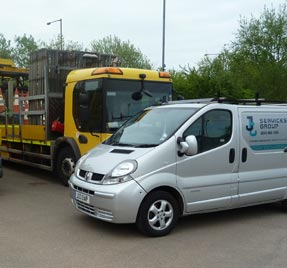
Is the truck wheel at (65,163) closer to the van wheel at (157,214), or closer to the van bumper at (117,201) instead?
the van bumper at (117,201)

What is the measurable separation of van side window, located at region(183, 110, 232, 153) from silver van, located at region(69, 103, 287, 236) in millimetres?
14

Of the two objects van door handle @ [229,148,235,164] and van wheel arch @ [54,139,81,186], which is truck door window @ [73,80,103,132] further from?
van door handle @ [229,148,235,164]

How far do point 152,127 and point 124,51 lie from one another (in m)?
40.2

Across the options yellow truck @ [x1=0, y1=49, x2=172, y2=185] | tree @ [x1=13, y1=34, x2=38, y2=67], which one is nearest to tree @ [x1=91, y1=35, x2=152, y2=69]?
tree @ [x1=13, y1=34, x2=38, y2=67]

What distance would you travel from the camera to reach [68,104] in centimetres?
971

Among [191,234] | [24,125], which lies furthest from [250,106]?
[24,125]

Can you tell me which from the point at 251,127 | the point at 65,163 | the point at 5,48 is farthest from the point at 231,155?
the point at 5,48

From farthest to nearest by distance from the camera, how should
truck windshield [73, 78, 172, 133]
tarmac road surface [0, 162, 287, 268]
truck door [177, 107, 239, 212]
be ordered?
truck windshield [73, 78, 172, 133], truck door [177, 107, 239, 212], tarmac road surface [0, 162, 287, 268]

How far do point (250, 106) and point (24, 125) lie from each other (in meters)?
6.41

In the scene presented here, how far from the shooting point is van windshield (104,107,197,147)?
6406mm

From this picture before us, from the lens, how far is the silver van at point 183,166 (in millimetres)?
5906

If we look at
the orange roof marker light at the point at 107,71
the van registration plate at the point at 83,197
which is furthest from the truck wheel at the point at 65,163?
the van registration plate at the point at 83,197

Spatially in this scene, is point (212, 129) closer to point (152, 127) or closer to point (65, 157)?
point (152, 127)

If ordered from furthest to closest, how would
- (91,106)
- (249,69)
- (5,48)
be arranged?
(5,48) → (249,69) → (91,106)
